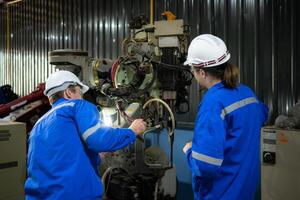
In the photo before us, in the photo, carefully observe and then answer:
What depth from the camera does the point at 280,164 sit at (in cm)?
236

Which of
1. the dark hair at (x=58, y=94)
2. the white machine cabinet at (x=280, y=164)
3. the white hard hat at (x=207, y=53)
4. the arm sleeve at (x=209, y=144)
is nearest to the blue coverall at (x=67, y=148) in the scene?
the dark hair at (x=58, y=94)

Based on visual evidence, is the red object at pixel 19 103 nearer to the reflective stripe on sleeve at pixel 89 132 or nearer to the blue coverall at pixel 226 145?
the reflective stripe on sleeve at pixel 89 132

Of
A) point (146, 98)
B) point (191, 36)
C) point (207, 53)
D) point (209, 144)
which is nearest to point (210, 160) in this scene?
point (209, 144)

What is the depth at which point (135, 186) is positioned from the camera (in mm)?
2908

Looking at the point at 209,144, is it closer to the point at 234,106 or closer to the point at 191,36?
the point at 234,106

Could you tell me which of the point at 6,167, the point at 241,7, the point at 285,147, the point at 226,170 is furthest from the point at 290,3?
the point at 6,167

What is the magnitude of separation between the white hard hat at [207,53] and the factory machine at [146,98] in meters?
0.98

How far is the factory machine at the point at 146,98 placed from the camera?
3.00 metres

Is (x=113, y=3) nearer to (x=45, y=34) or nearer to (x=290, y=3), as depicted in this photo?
(x=45, y=34)

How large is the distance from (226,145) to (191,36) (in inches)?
91.8

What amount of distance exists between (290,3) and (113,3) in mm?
2598

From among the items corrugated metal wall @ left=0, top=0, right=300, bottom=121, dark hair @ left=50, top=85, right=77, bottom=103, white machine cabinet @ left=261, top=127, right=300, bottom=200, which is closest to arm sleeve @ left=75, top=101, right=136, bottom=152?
dark hair @ left=50, top=85, right=77, bottom=103

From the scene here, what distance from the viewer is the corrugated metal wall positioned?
3270mm

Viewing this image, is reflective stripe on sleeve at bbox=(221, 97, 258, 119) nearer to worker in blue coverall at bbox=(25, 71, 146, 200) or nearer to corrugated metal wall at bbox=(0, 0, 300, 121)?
worker in blue coverall at bbox=(25, 71, 146, 200)
